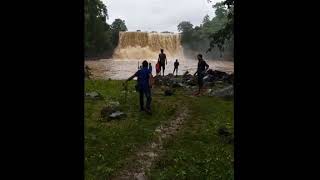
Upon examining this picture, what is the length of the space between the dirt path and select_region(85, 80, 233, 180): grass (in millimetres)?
179

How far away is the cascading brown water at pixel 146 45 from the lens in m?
71.7

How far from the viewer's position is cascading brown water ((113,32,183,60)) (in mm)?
71688

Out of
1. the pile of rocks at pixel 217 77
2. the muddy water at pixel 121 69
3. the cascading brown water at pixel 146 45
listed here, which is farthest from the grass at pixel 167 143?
the cascading brown water at pixel 146 45

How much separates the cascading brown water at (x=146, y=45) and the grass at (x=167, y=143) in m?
53.8

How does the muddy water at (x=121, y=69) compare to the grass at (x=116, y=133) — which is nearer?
the grass at (x=116, y=133)

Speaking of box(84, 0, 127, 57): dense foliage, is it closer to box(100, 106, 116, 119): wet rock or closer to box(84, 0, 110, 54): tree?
box(84, 0, 110, 54): tree

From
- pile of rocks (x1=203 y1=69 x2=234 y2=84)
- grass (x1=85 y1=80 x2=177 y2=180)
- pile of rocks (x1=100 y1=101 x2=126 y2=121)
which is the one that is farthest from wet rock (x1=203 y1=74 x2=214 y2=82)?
pile of rocks (x1=100 y1=101 x2=126 y2=121)

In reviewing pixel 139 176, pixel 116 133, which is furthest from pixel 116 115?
pixel 139 176

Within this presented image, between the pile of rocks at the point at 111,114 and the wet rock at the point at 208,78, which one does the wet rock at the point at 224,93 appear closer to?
the wet rock at the point at 208,78
